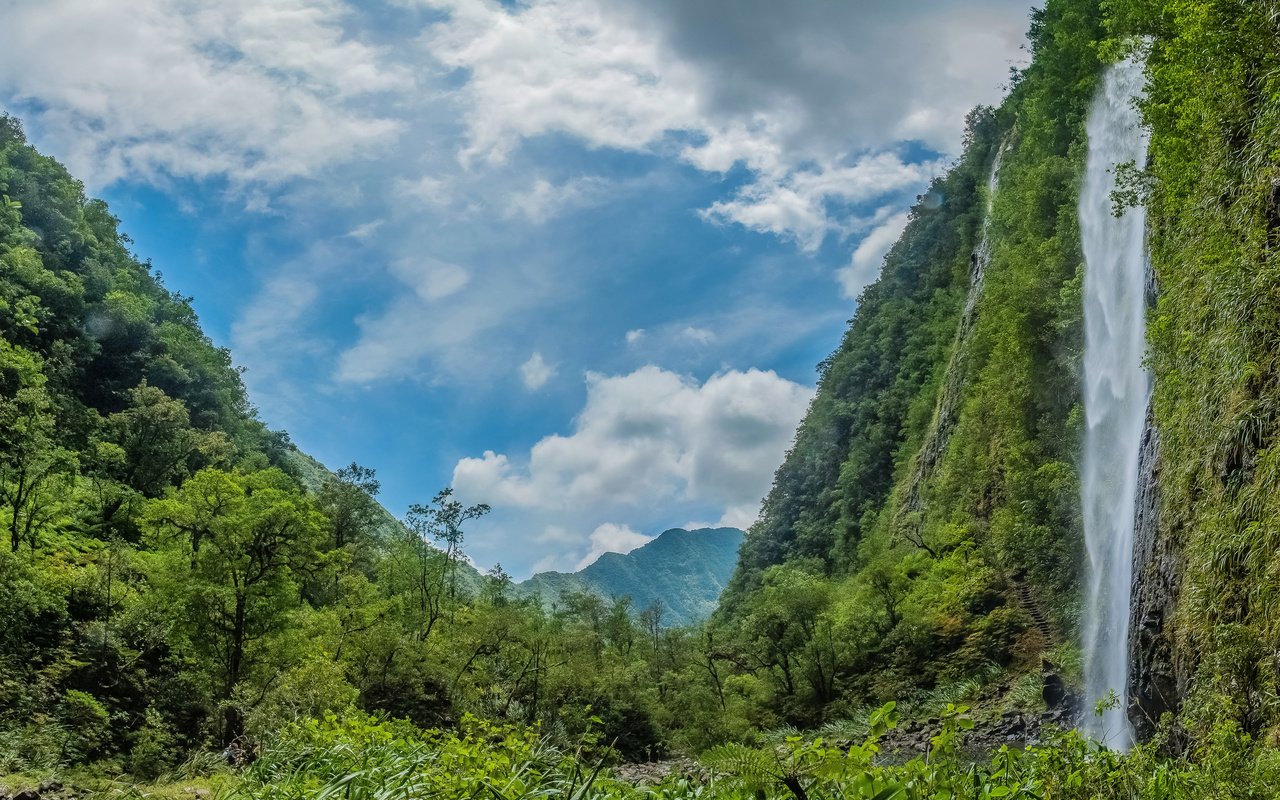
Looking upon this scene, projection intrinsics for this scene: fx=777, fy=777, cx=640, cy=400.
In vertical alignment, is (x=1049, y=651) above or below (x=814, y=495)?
below

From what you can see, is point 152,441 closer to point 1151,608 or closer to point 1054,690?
point 1054,690

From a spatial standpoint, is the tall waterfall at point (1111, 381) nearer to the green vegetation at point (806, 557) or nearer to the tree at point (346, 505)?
the green vegetation at point (806, 557)

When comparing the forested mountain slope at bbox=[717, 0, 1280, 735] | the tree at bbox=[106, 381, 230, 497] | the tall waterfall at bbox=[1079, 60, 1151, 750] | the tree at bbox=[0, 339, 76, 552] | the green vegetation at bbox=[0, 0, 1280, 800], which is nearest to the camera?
the green vegetation at bbox=[0, 0, 1280, 800]

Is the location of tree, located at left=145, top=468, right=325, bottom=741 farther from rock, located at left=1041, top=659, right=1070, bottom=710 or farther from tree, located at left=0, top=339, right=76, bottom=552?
rock, located at left=1041, top=659, right=1070, bottom=710

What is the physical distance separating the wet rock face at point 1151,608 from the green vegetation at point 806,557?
292 mm

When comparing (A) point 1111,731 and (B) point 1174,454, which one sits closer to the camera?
(B) point 1174,454

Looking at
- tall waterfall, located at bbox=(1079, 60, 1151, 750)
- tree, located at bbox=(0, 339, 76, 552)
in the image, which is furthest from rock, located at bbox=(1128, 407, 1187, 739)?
tree, located at bbox=(0, 339, 76, 552)

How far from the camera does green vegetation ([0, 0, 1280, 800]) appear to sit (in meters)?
6.77

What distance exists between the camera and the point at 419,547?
45.4 metres

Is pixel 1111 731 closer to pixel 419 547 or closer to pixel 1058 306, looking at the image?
pixel 1058 306

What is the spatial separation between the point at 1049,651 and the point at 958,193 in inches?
2003

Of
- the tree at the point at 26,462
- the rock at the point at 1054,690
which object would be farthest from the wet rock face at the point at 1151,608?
the tree at the point at 26,462

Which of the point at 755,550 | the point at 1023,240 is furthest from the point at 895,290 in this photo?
the point at 1023,240

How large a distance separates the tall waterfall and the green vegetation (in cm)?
221
